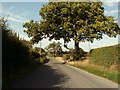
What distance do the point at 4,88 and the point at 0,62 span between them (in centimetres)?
549

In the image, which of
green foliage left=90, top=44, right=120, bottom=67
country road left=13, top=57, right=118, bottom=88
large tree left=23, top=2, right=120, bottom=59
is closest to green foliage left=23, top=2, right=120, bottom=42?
large tree left=23, top=2, right=120, bottom=59

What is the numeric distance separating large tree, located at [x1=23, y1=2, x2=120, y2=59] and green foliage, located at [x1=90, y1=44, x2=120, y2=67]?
1366cm

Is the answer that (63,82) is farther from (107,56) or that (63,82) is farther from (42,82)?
(107,56)

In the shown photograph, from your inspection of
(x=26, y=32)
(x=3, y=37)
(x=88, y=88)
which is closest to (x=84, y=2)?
(x=26, y=32)

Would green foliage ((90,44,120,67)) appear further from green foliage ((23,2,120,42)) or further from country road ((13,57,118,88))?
green foliage ((23,2,120,42))

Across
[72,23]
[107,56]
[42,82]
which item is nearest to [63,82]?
[42,82]

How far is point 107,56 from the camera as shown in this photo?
32.9 meters

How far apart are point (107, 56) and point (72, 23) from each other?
899 inches

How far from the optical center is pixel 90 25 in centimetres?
5350

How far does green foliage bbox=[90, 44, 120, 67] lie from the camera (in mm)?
29292

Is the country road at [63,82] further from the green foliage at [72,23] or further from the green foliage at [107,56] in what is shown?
the green foliage at [72,23]

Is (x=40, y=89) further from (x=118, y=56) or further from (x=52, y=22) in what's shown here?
(x=52, y=22)

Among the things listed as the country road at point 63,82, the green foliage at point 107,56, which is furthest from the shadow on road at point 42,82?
the green foliage at point 107,56

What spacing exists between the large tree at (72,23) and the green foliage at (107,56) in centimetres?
1366
